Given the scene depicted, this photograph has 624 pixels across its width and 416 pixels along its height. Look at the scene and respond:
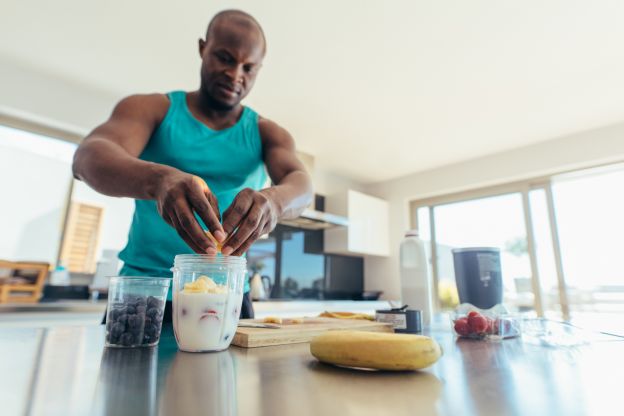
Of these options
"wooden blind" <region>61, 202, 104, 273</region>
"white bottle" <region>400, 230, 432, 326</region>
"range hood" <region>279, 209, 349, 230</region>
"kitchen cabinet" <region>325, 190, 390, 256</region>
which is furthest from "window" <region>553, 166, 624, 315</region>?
"wooden blind" <region>61, 202, 104, 273</region>

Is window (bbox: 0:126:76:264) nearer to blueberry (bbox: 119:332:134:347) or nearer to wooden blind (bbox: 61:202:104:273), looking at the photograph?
wooden blind (bbox: 61:202:104:273)

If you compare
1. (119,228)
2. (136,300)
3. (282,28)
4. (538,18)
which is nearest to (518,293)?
(538,18)

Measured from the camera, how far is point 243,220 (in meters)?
0.59

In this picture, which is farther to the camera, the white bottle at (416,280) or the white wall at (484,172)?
the white wall at (484,172)

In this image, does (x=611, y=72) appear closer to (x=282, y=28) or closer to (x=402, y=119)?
(x=402, y=119)

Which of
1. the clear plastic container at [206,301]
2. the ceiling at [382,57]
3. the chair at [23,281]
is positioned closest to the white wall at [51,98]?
the ceiling at [382,57]

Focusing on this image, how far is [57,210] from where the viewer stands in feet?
7.84

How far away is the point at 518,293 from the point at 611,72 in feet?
5.99

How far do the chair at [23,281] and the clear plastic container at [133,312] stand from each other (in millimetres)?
1935

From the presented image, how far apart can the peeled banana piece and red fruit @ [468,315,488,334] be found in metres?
0.33

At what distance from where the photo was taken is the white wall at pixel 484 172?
2.86 m

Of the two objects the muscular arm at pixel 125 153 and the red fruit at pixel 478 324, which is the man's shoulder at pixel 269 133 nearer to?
the muscular arm at pixel 125 153

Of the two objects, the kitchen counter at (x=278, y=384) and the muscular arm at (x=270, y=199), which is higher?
the muscular arm at (x=270, y=199)

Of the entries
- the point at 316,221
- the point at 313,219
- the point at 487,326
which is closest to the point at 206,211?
the point at 487,326
